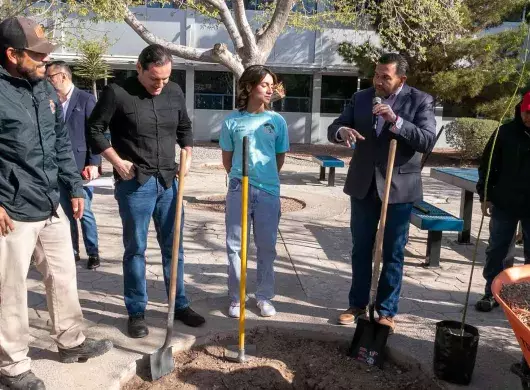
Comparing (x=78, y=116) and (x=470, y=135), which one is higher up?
(x=78, y=116)

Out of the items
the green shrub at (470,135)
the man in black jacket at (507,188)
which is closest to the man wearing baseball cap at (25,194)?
the man in black jacket at (507,188)

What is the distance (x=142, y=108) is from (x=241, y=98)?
2.63 feet

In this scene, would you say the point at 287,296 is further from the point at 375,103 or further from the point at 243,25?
the point at 243,25

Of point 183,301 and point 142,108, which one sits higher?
point 142,108

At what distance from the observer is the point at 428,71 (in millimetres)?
16328

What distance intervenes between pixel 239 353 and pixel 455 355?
4.39 feet

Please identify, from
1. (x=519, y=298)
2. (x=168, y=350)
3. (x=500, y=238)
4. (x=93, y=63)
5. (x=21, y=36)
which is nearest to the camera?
(x=519, y=298)

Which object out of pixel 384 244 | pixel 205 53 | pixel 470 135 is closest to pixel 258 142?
pixel 384 244

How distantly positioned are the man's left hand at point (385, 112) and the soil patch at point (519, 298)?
132 centimetres

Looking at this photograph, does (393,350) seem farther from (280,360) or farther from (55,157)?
(55,157)

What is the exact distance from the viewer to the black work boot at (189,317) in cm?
393

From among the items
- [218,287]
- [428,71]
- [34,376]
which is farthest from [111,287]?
[428,71]

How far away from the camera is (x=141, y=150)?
3.63m

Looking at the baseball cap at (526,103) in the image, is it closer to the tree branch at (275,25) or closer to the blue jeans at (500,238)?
the blue jeans at (500,238)
